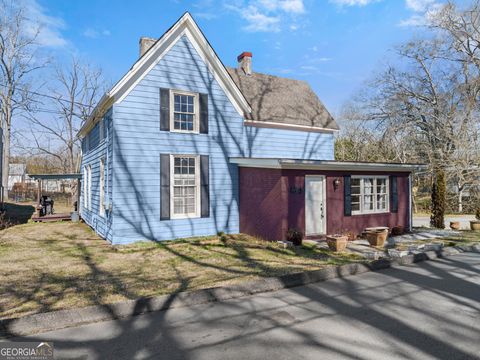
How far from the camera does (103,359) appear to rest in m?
3.71

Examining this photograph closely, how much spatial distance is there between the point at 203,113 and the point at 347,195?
6.30m

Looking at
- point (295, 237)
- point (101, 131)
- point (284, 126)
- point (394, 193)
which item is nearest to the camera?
point (295, 237)

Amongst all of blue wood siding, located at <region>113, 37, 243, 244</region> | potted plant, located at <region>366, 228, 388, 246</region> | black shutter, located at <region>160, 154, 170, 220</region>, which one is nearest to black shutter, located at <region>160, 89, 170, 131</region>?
blue wood siding, located at <region>113, 37, 243, 244</region>

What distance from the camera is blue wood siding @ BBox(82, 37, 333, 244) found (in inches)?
416

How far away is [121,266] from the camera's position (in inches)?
319

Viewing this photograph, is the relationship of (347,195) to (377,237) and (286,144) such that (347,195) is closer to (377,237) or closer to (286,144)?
(377,237)

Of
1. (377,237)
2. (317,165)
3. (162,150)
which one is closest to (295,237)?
(317,165)

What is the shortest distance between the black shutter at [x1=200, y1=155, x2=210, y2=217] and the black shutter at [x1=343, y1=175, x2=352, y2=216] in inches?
205

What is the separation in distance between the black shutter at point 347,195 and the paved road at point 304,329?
6.12 meters

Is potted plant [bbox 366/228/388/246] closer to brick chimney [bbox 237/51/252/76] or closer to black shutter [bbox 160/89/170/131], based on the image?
black shutter [bbox 160/89/170/131]

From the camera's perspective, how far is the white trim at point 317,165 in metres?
10.6

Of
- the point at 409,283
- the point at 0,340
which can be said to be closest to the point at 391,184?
the point at 409,283

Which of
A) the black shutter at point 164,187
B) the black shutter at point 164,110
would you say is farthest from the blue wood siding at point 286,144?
the black shutter at point 164,187

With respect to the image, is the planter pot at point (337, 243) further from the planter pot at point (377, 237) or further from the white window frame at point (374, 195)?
the white window frame at point (374, 195)
